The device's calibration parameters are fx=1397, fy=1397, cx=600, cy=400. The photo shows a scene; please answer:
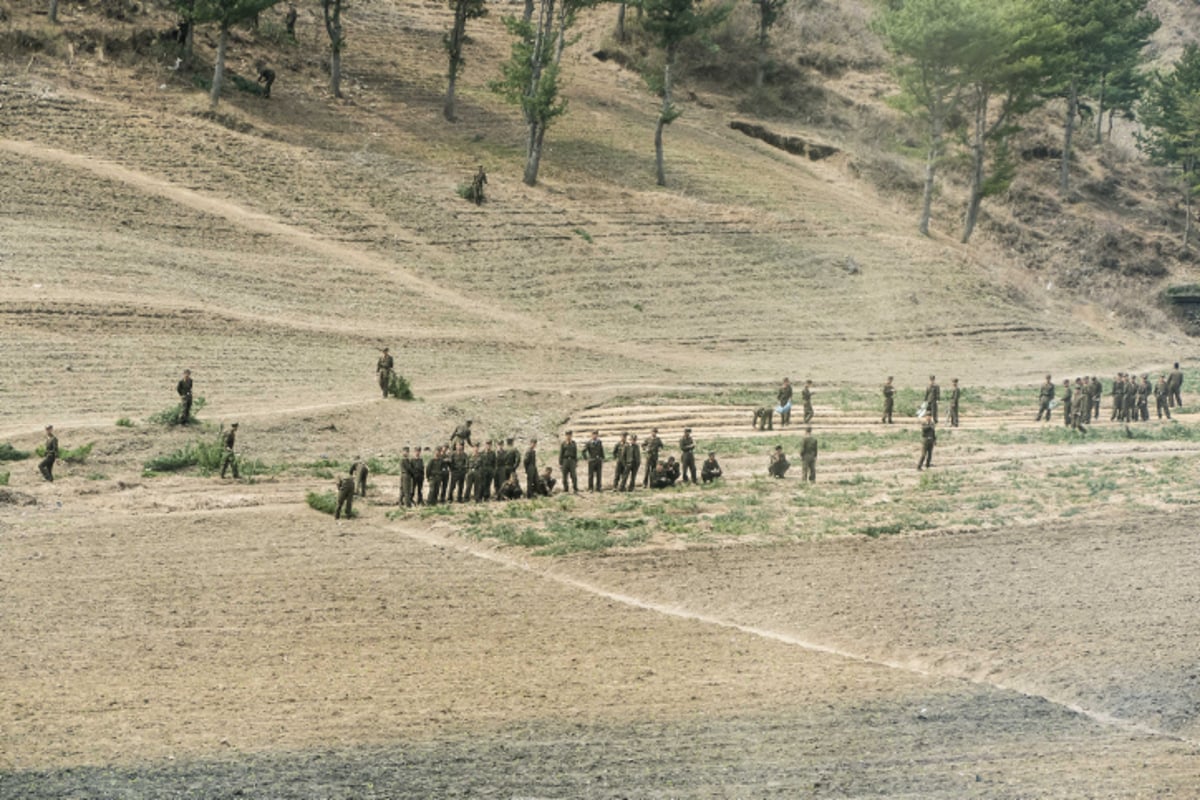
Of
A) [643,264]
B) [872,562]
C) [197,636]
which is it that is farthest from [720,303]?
[197,636]

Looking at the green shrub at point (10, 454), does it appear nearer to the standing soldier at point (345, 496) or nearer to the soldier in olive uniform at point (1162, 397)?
the standing soldier at point (345, 496)

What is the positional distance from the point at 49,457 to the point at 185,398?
4.82 m

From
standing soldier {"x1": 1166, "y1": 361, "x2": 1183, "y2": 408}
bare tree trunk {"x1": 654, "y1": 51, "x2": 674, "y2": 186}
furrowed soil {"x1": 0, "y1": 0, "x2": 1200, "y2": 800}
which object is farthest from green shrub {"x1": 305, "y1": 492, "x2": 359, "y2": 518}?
bare tree trunk {"x1": 654, "y1": 51, "x2": 674, "y2": 186}

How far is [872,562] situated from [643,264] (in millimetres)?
33062

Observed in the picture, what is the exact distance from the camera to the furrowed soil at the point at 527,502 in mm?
17641

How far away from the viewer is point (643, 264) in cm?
5794

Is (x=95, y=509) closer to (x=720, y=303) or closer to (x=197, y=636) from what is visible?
(x=197, y=636)

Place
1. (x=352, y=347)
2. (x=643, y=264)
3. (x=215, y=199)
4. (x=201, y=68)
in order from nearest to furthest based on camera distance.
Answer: (x=352, y=347) < (x=215, y=199) < (x=643, y=264) < (x=201, y=68)

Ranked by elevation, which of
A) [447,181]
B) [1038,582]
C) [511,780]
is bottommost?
[511,780]

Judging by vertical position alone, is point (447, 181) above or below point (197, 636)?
above

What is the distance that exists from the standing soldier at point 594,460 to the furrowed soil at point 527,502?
4.90 ft

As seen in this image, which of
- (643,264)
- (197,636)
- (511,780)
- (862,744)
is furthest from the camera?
(643,264)

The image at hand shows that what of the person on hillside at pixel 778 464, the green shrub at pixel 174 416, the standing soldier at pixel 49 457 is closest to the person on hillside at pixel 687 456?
A: the person on hillside at pixel 778 464

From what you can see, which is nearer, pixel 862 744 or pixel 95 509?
pixel 862 744
